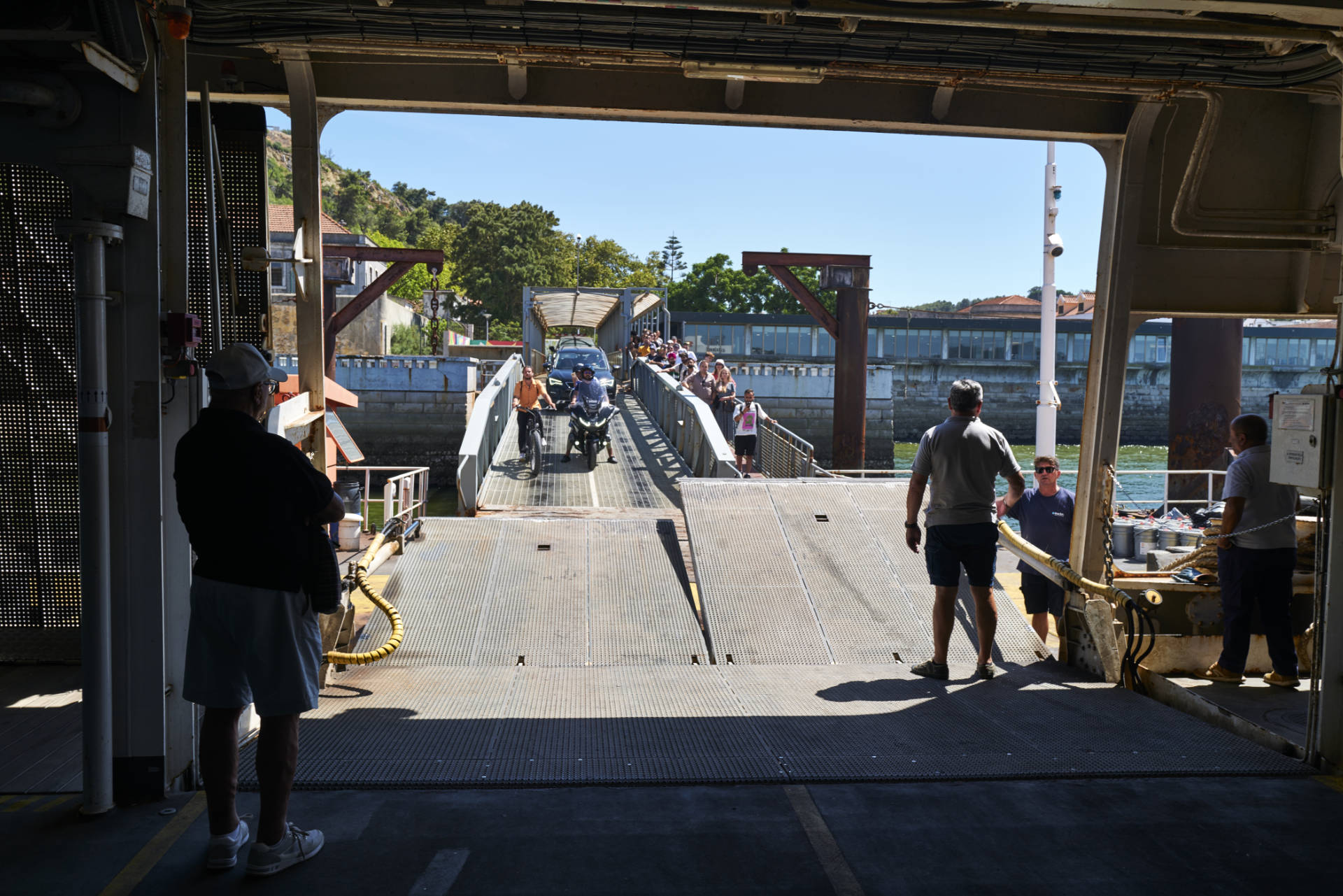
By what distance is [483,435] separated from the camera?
47.0ft

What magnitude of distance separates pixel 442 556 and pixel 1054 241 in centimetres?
1296

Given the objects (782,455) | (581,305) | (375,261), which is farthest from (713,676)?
(581,305)

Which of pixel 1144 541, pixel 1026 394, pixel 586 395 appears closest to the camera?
pixel 1144 541

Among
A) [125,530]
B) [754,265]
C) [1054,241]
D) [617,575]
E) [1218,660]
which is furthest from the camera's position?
[754,265]

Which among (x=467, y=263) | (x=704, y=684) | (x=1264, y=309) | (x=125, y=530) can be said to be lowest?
(x=704, y=684)

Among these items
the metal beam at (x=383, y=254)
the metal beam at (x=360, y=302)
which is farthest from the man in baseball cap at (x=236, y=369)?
the metal beam at (x=383, y=254)

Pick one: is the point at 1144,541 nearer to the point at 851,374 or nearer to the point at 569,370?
the point at 851,374

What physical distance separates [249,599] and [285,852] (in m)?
0.84

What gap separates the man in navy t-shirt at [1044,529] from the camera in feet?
24.8

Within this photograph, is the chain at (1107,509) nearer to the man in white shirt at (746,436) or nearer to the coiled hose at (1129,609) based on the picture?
the coiled hose at (1129,609)

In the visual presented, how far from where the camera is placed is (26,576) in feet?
20.2

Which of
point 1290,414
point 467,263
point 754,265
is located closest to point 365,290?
point 754,265

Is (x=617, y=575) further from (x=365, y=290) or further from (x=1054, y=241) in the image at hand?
(x=365, y=290)

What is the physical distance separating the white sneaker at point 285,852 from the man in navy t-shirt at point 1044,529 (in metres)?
5.55
